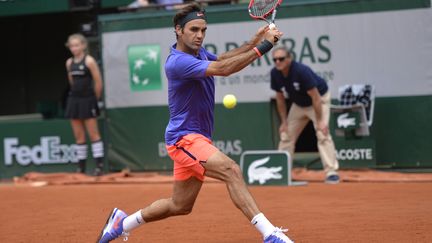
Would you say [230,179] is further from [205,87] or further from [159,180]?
[159,180]

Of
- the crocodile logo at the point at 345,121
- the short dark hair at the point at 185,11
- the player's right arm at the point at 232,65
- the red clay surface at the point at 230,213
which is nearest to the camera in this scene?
→ the player's right arm at the point at 232,65

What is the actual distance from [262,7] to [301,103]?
4463 millimetres

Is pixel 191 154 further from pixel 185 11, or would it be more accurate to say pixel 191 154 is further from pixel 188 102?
pixel 185 11

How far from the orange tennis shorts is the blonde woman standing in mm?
6465

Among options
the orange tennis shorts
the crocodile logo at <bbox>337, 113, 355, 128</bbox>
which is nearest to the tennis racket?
the orange tennis shorts

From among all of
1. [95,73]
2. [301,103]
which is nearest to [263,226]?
[301,103]

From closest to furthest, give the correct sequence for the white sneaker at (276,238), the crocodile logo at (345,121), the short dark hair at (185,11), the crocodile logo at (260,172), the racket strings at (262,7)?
the white sneaker at (276,238) → the short dark hair at (185,11) → the racket strings at (262,7) → the crocodile logo at (260,172) → the crocodile logo at (345,121)

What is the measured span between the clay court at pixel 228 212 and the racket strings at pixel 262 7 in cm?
189

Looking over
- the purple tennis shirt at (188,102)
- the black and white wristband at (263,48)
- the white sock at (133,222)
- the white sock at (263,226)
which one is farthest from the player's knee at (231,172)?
the white sock at (133,222)

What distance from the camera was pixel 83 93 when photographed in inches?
510

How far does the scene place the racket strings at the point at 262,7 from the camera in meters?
7.01

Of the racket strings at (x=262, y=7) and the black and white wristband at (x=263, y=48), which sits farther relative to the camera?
the racket strings at (x=262, y=7)

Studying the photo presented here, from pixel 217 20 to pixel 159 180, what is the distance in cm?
247

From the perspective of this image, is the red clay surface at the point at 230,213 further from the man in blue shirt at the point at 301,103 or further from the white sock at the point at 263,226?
the white sock at the point at 263,226
